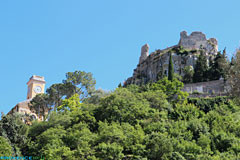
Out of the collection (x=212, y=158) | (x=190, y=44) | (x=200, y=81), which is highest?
(x=190, y=44)

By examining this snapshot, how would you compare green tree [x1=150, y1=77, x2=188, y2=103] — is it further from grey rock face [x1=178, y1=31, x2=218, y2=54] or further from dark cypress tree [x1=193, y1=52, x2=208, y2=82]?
grey rock face [x1=178, y1=31, x2=218, y2=54]

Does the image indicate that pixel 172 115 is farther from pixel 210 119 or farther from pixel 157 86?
pixel 157 86

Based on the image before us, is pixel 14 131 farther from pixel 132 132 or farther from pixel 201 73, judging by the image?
pixel 201 73

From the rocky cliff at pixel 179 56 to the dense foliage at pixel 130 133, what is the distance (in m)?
23.3

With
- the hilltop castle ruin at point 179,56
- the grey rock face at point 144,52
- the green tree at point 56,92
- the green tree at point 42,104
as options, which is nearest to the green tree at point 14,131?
the green tree at point 56,92

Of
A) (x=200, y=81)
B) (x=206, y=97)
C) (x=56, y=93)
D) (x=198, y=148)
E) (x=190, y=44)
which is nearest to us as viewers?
(x=198, y=148)

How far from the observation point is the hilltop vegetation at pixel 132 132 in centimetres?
2161

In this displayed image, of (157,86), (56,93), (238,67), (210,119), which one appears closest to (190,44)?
(157,86)

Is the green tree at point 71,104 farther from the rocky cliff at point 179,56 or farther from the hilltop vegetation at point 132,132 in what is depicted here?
the rocky cliff at point 179,56

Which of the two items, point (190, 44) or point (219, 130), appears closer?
point (219, 130)

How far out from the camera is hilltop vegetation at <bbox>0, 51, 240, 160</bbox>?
21609mm

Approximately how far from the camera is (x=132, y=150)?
2220 cm

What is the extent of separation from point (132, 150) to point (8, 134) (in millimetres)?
9169

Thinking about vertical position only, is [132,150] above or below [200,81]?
below
